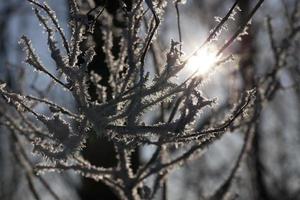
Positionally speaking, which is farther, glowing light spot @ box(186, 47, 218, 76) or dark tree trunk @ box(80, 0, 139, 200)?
dark tree trunk @ box(80, 0, 139, 200)

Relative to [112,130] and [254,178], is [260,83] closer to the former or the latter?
[112,130]

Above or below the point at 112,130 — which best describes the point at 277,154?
above

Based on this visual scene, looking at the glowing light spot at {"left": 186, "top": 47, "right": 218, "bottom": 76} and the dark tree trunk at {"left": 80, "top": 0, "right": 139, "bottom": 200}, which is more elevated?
the dark tree trunk at {"left": 80, "top": 0, "right": 139, "bottom": 200}

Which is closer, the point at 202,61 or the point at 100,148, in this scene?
the point at 202,61

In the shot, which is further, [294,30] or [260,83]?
[294,30]

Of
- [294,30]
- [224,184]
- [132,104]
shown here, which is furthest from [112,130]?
[294,30]

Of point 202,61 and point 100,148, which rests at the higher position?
point 100,148

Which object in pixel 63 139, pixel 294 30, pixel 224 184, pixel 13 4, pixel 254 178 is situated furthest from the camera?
pixel 13 4

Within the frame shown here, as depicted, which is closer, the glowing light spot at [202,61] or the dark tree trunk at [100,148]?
the glowing light spot at [202,61]
